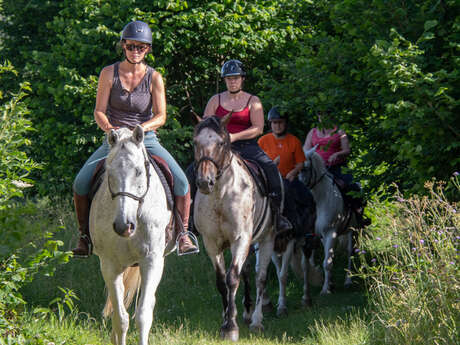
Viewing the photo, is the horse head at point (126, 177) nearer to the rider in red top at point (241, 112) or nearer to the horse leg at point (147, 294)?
the horse leg at point (147, 294)

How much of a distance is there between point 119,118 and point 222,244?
2.45m

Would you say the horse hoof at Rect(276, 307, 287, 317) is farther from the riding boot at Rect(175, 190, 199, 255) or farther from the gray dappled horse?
the riding boot at Rect(175, 190, 199, 255)

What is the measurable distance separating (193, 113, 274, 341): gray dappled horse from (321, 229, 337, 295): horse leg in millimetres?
2902

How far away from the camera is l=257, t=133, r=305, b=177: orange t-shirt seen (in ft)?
33.2

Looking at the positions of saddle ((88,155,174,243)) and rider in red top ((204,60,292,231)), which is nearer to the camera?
saddle ((88,155,174,243))

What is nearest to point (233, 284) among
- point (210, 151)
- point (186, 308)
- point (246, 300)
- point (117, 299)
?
point (246, 300)

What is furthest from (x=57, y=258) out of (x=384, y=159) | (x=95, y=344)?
(x=384, y=159)

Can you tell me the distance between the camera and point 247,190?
8008mm

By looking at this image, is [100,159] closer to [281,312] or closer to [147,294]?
[147,294]

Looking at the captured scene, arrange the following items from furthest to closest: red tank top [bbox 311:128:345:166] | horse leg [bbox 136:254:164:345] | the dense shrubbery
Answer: red tank top [bbox 311:128:345:166]
horse leg [bbox 136:254:164:345]
the dense shrubbery

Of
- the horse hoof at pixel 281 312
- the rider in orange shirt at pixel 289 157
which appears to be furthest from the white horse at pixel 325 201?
the horse hoof at pixel 281 312

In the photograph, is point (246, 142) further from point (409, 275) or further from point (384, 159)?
point (409, 275)

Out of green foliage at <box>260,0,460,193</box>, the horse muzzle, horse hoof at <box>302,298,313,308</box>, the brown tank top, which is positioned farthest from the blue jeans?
horse hoof at <box>302,298,313,308</box>

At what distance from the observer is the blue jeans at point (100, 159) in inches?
245
